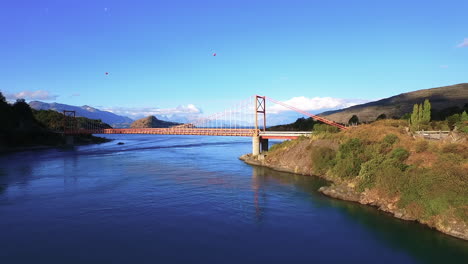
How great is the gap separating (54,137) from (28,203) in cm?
7270

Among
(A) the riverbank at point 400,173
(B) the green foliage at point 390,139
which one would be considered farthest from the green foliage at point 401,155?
(B) the green foliage at point 390,139

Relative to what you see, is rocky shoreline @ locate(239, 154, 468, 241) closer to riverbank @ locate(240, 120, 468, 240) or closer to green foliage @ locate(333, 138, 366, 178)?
riverbank @ locate(240, 120, 468, 240)

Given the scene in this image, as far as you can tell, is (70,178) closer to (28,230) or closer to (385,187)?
(28,230)

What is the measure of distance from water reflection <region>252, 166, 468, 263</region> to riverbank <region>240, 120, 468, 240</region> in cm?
64

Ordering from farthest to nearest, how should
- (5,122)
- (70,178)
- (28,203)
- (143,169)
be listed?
(5,122) < (143,169) < (70,178) < (28,203)

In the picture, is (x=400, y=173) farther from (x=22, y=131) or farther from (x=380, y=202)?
(x=22, y=131)

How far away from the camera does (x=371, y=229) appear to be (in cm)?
1878

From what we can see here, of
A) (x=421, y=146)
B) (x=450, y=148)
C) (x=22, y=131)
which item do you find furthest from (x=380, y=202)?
(x=22, y=131)

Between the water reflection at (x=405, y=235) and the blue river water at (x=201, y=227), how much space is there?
5cm

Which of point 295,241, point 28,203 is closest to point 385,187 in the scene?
point 295,241

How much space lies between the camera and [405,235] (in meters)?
17.6

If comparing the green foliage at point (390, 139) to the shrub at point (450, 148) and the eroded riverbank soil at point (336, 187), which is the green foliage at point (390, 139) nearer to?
the shrub at point (450, 148)

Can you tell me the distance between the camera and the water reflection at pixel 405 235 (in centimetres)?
1544

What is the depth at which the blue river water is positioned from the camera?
15.3 meters
